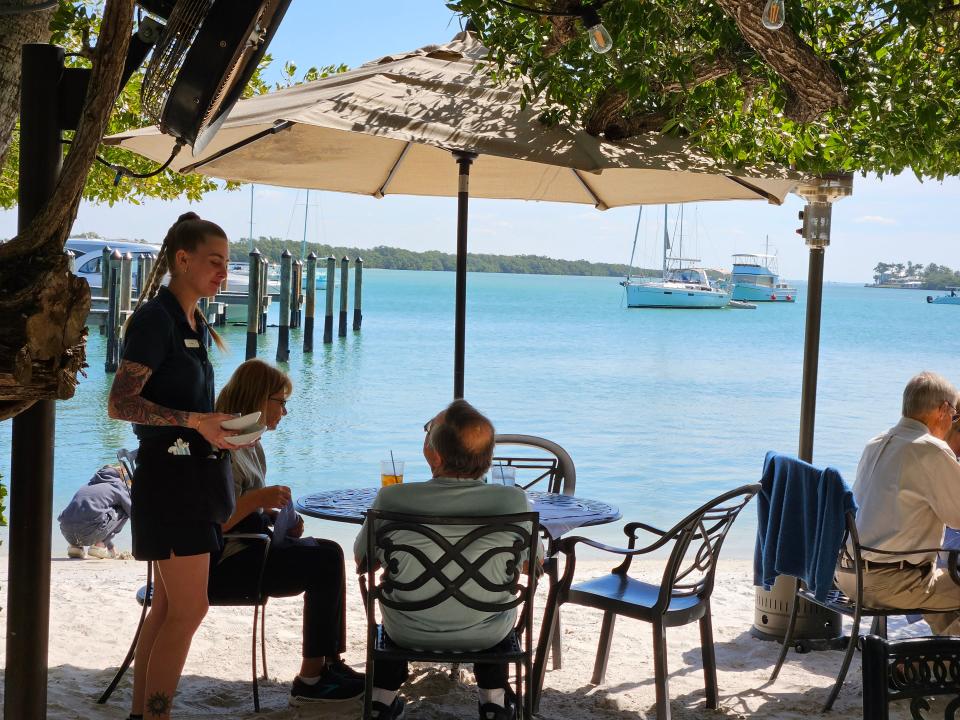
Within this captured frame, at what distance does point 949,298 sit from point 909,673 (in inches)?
3831

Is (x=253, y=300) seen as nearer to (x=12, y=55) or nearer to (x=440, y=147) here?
(x=440, y=147)

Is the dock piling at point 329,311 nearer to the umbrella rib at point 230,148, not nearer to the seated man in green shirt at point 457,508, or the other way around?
the umbrella rib at point 230,148

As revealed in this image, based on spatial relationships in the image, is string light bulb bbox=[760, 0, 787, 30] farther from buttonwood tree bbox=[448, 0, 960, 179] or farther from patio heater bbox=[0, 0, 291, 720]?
patio heater bbox=[0, 0, 291, 720]

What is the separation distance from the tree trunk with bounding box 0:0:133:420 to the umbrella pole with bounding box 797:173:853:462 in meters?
3.37

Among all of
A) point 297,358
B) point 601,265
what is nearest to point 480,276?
point 601,265

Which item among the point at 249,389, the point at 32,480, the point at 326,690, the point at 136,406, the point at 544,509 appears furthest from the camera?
the point at 544,509

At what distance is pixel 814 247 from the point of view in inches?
183

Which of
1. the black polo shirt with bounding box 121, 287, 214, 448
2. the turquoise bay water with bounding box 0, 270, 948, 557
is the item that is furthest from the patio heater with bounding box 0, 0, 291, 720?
the turquoise bay water with bounding box 0, 270, 948, 557

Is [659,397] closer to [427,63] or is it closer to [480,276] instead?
[427,63]

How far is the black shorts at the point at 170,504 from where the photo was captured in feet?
8.64

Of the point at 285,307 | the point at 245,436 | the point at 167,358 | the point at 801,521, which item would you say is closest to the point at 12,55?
the point at 167,358

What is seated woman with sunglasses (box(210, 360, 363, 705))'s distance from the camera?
3188mm

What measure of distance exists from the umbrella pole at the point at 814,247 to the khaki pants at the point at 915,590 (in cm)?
99

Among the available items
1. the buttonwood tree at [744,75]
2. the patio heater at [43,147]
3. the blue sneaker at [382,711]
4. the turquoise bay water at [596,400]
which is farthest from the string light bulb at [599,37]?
the turquoise bay water at [596,400]
